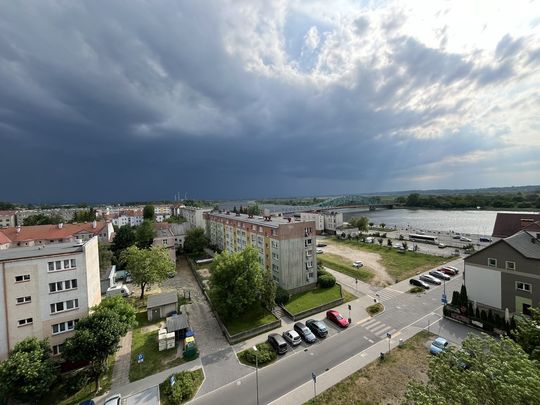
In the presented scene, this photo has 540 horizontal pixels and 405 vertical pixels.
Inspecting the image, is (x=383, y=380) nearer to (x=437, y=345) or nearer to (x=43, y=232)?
(x=437, y=345)

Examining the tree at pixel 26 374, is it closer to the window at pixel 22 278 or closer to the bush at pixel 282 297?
the window at pixel 22 278

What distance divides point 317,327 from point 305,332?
145 cm

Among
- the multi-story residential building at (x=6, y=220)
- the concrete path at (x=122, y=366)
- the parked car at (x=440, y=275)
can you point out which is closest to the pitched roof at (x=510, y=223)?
the parked car at (x=440, y=275)

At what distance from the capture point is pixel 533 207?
134 meters

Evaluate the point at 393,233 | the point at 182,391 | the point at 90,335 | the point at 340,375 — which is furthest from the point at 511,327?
the point at 393,233

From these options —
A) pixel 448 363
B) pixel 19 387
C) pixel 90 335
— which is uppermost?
pixel 448 363

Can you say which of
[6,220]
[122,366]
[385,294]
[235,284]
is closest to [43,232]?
[122,366]

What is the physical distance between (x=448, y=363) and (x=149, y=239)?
189 feet

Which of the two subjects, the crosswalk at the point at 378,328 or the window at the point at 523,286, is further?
the crosswalk at the point at 378,328

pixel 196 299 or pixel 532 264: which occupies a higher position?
pixel 532 264

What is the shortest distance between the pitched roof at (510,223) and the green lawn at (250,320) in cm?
4203

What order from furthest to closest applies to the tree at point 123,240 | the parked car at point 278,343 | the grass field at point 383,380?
the tree at point 123,240
the parked car at point 278,343
the grass field at point 383,380

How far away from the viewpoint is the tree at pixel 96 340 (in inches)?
690

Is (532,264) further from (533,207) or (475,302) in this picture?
(533,207)
